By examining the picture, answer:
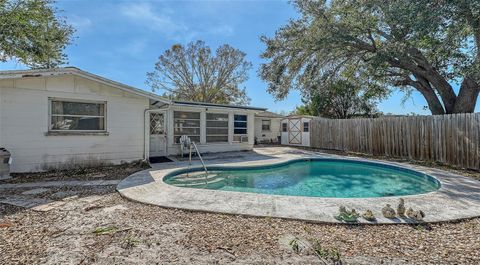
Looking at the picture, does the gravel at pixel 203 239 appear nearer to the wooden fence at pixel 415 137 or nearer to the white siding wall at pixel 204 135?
the wooden fence at pixel 415 137

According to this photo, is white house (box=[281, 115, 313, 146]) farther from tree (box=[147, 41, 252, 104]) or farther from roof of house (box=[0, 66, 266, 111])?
roof of house (box=[0, 66, 266, 111])

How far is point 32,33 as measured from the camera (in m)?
10.2

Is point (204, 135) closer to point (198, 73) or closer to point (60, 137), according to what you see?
point (60, 137)

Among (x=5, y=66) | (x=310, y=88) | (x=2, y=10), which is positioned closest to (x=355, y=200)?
(x=310, y=88)

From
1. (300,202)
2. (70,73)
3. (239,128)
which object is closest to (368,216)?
(300,202)

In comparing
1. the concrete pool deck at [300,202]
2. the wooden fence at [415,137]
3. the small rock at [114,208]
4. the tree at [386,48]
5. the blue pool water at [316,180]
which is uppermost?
the tree at [386,48]

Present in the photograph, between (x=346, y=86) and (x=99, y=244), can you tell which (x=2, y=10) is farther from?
(x=346, y=86)

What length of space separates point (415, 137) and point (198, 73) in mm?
19129

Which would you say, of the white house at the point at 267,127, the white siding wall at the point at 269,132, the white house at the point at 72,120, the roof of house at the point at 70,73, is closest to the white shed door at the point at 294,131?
the white house at the point at 267,127

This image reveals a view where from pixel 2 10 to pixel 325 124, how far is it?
647 inches

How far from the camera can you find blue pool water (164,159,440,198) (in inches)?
260

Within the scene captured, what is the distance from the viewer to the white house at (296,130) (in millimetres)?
17734

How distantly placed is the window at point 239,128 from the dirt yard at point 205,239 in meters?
9.16

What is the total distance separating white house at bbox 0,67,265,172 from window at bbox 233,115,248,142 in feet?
11.9
